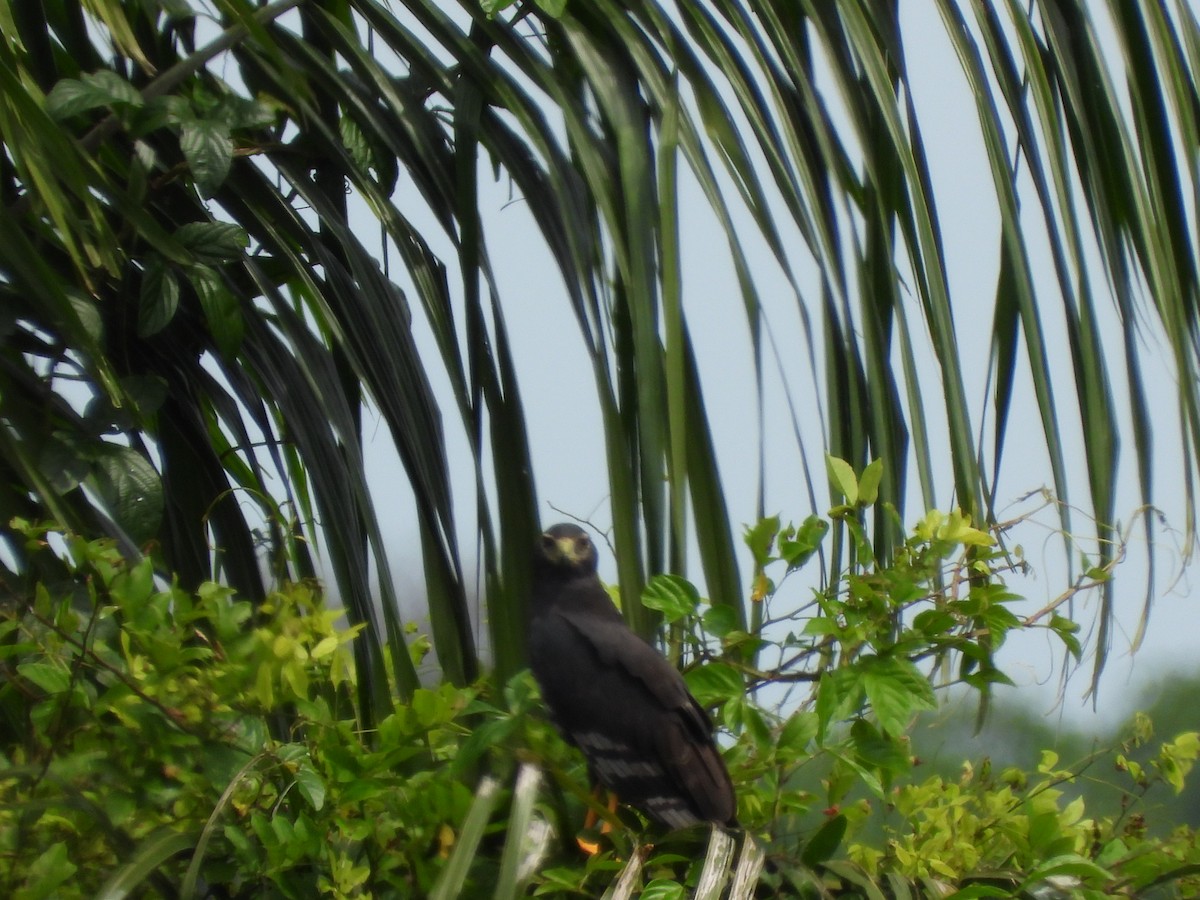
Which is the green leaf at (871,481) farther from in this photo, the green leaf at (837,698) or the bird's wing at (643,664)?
the bird's wing at (643,664)

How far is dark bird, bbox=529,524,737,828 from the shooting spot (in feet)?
→ 5.90

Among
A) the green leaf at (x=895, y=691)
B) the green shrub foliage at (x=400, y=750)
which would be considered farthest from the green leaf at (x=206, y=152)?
the green leaf at (x=895, y=691)

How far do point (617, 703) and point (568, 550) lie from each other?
490 millimetres

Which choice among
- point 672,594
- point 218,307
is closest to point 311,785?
point 672,594

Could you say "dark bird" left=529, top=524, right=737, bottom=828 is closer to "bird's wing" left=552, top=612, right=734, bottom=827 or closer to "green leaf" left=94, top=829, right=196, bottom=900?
"bird's wing" left=552, top=612, right=734, bottom=827

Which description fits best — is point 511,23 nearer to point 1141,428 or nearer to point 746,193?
point 746,193

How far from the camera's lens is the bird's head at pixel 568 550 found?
2.43 metres

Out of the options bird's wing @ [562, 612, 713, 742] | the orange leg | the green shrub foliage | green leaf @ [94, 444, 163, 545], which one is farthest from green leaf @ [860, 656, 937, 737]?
green leaf @ [94, 444, 163, 545]

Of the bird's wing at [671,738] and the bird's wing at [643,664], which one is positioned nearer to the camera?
the bird's wing at [671,738]

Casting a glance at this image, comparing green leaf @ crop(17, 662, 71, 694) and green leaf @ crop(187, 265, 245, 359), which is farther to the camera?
green leaf @ crop(187, 265, 245, 359)

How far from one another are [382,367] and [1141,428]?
1.01 meters

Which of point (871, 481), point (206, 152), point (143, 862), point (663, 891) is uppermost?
point (206, 152)

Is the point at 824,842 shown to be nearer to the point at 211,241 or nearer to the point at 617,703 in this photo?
the point at 617,703

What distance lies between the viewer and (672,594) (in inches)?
55.2
